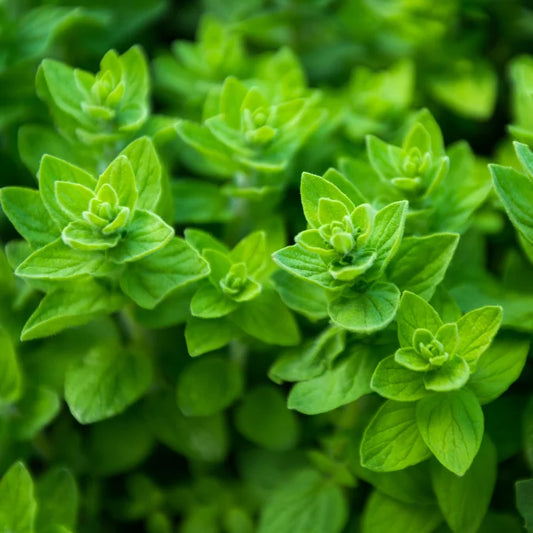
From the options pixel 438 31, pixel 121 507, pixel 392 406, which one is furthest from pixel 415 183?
pixel 121 507

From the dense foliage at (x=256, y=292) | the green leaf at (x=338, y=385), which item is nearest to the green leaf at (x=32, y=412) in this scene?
the dense foliage at (x=256, y=292)

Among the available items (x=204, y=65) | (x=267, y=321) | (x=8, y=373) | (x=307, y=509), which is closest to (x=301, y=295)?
(x=267, y=321)

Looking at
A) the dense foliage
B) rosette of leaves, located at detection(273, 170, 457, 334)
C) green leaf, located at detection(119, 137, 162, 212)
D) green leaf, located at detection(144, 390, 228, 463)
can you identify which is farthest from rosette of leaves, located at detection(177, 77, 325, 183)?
green leaf, located at detection(144, 390, 228, 463)

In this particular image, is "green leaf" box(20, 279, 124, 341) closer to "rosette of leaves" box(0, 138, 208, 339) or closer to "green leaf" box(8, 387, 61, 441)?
"rosette of leaves" box(0, 138, 208, 339)

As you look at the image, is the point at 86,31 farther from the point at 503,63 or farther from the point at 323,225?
the point at 503,63

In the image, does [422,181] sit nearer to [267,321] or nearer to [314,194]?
[314,194]

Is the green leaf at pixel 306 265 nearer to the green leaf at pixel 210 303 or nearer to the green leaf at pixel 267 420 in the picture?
the green leaf at pixel 210 303
